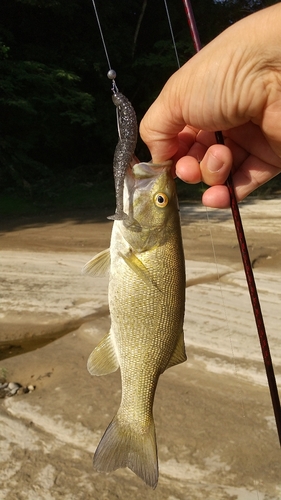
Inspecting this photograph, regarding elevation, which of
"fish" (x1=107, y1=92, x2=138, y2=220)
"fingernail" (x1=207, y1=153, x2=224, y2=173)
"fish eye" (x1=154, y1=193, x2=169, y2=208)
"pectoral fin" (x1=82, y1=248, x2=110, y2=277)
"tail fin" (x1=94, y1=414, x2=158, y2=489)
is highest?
"fish" (x1=107, y1=92, x2=138, y2=220)

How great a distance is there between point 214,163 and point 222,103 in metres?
0.25

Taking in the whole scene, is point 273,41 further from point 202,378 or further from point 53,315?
point 53,315

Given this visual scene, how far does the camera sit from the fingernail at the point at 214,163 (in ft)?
6.61

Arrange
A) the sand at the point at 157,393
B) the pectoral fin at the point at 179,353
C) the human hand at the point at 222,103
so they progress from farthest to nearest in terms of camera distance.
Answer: the sand at the point at 157,393
the pectoral fin at the point at 179,353
the human hand at the point at 222,103

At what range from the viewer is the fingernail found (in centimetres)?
201

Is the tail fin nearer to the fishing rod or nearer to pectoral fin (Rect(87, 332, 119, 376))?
pectoral fin (Rect(87, 332, 119, 376))

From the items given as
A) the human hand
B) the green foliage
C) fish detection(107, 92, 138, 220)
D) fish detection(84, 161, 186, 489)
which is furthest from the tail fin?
the green foliage

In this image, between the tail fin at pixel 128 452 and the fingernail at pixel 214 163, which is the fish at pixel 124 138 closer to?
the fingernail at pixel 214 163

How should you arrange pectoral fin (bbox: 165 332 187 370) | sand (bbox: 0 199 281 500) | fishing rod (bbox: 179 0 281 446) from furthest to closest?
sand (bbox: 0 199 281 500)
fishing rod (bbox: 179 0 281 446)
pectoral fin (bbox: 165 332 187 370)

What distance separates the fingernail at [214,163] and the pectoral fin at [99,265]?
1.87ft

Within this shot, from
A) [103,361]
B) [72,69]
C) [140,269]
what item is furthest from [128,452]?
[72,69]

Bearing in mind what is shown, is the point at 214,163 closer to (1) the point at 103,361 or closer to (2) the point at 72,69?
(1) the point at 103,361

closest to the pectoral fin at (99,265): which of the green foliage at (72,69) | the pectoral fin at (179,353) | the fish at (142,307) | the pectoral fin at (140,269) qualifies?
the fish at (142,307)

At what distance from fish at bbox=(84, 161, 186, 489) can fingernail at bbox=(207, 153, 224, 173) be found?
20 centimetres
